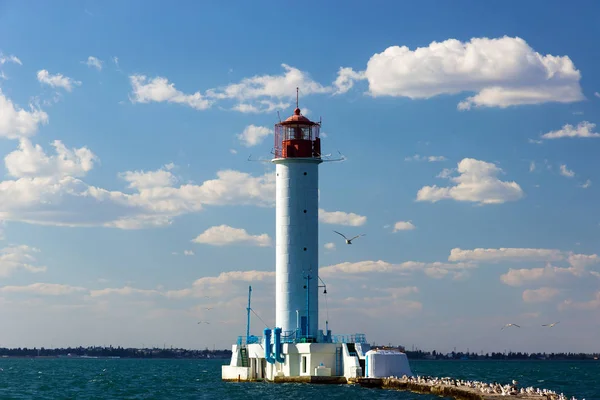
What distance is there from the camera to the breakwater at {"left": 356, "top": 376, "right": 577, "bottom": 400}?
4594 centimetres

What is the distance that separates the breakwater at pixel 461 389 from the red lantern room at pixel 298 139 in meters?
14.9

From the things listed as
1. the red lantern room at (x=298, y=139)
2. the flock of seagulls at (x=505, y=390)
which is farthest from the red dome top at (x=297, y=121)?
the flock of seagulls at (x=505, y=390)

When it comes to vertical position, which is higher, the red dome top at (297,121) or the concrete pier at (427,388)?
the red dome top at (297,121)

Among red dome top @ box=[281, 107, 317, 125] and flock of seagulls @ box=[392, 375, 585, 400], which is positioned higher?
red dome top @ box=[281, 107, 317, 125]

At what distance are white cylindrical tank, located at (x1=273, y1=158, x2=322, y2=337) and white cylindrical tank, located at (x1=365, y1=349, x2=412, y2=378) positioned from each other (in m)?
4.76

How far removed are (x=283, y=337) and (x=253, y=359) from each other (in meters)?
3.36

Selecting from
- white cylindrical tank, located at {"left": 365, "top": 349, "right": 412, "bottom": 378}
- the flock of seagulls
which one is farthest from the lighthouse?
the flock of seagulls

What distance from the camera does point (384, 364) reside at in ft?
184

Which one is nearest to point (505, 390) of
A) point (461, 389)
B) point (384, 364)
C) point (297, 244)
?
point (461, 389)

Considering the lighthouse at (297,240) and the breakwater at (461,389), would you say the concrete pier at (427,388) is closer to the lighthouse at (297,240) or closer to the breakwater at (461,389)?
the breakwater at (461,389)

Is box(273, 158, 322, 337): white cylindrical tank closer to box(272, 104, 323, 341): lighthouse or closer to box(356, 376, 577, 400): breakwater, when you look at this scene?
box(272, 104, 323, 341): lighthouse

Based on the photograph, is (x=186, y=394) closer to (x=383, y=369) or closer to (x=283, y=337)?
(x=283, y=337)

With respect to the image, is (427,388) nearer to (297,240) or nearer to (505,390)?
(505,390)

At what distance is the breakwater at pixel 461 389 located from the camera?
4594 cm
